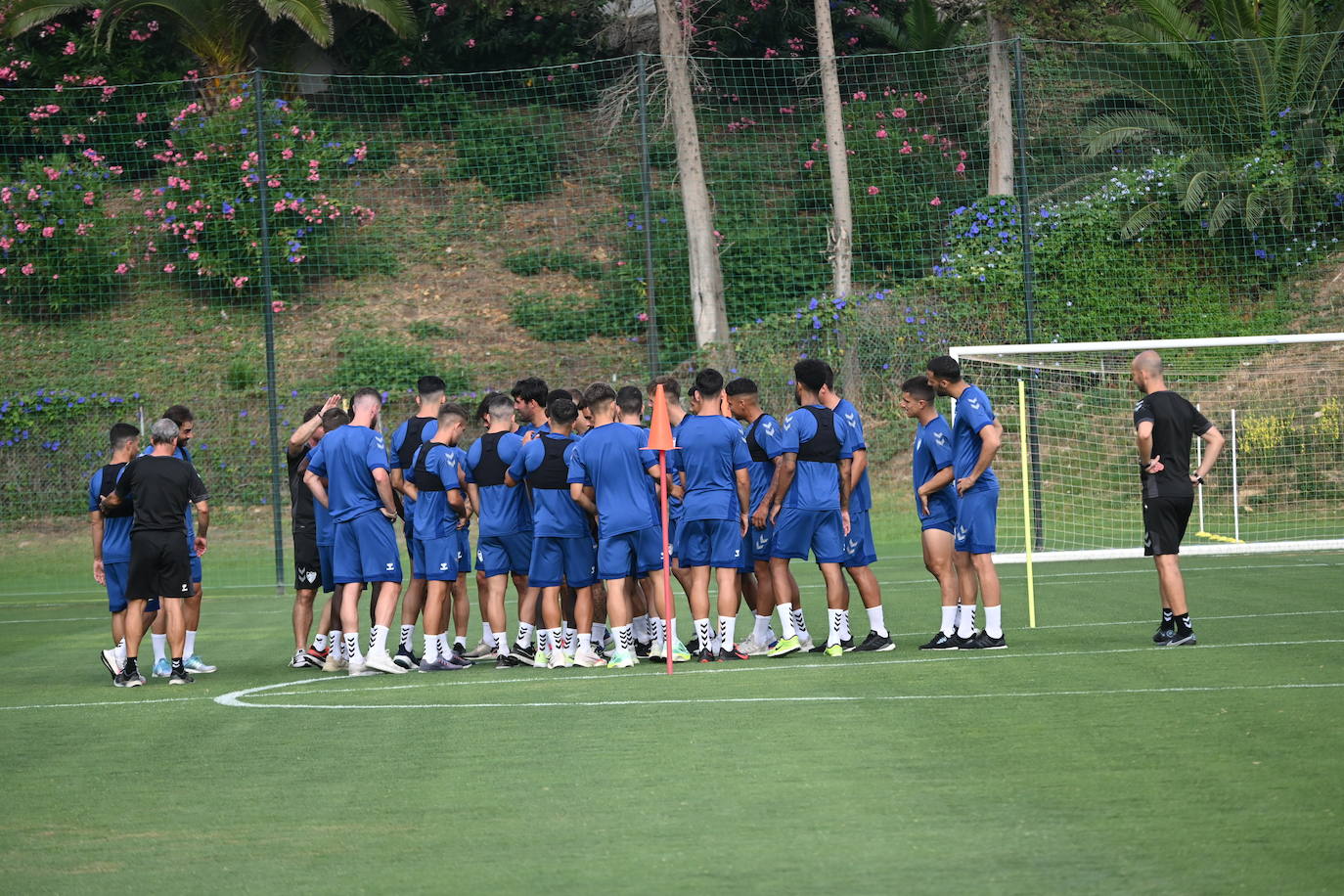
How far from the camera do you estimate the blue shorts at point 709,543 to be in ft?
35.7

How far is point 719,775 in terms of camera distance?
22.5 ft

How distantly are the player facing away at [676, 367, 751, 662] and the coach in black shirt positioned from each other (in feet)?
11.5

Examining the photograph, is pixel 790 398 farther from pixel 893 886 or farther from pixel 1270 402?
pixel 893 886

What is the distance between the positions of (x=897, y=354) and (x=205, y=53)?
14.1 m

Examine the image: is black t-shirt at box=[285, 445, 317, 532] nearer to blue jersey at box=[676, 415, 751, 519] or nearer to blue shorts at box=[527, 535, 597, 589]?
blue shorts at box=[527, 535, 597, 589]

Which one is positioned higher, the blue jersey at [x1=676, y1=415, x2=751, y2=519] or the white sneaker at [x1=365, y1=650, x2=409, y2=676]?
the blue jersey at [x1=676, y1=415, x2=751, y2=519]

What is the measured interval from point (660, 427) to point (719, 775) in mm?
3769

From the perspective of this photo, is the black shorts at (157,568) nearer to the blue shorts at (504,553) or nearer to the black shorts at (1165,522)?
the blue shorts at (504,553)

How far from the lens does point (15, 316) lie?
24.2m

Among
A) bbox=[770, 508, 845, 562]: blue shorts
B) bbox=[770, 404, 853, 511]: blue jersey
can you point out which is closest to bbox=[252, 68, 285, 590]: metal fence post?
bbox=[770, 508, 845, 562]: blue shorts

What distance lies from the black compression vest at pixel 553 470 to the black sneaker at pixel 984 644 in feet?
9.88

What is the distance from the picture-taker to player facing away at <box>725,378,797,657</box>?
1106 centimetres

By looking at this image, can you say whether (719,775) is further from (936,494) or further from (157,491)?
(157,491)

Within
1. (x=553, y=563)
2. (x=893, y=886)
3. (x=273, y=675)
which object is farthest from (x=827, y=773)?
(x=273, y=675)
